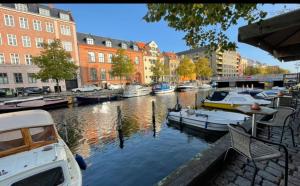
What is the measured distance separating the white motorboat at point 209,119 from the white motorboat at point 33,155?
715cm

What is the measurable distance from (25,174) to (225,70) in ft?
319

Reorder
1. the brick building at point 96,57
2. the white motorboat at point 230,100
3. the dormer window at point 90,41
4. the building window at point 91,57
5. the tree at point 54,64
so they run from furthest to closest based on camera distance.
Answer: the dormer window at point 90,41 < the building window at point 91,57 < the brick building at point 96,57 < the tree at point 54,64 < the white motorboat at point 230,100

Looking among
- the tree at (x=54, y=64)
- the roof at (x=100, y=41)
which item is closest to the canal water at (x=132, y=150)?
the tree at (x=54, y=64)

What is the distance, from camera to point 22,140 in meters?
4.39

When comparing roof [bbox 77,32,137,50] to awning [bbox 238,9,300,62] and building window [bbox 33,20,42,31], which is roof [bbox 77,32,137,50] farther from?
awning [bbox 238,9,300,62]

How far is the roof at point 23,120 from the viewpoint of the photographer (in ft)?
14.7

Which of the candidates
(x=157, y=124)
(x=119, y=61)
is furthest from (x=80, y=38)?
(x=157, y=124)

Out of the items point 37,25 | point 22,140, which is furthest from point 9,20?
point 22,140

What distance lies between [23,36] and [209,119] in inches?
1431

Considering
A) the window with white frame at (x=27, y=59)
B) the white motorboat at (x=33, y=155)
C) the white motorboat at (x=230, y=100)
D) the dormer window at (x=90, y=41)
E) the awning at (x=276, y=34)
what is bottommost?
the white motorboat at (x=230, y=100)

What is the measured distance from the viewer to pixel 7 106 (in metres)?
17.6

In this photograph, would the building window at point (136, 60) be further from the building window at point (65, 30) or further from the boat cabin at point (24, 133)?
the boat cabin at point (24, 133)

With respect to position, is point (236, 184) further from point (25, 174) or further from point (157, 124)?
point (157, 124)

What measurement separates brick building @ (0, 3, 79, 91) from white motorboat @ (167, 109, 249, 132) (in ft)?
86.5
